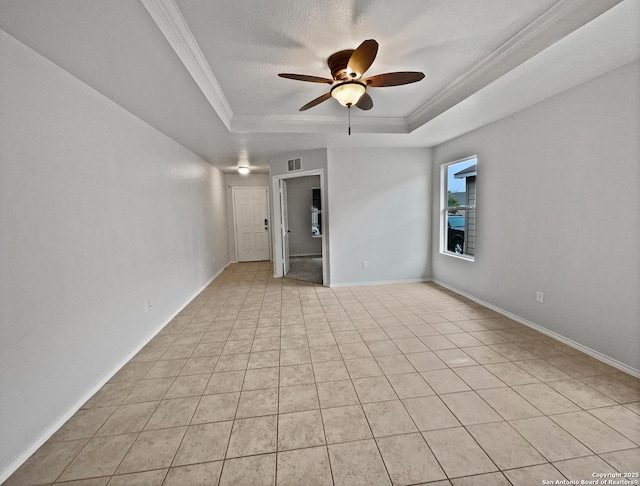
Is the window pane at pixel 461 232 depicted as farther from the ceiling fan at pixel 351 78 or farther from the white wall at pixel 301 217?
the white wall at pixel 301 217

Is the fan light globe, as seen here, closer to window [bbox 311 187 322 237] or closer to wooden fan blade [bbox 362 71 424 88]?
wooden fan blade [bbox 362 71 424 88]

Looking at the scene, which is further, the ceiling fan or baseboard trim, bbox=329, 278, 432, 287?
baseboard trim, bbox=329, 278, 432, 287

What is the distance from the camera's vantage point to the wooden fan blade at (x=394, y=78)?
2013 mm

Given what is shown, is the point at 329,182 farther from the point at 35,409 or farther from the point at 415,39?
the point at 35,409

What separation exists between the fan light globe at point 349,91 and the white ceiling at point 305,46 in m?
0.25

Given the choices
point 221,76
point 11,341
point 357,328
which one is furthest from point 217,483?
point 221,76

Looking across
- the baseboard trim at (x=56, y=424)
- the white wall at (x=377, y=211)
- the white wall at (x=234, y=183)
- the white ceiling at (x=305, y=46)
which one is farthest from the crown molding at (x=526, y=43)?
the white wall at (x=234, y=183)

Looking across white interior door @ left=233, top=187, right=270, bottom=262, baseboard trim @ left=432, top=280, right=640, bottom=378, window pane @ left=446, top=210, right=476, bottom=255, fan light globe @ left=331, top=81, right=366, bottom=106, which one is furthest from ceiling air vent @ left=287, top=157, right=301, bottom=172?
baseboard trim @ left=432, top=280, right=640, bottom=378

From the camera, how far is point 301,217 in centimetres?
802

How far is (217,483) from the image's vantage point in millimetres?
1331

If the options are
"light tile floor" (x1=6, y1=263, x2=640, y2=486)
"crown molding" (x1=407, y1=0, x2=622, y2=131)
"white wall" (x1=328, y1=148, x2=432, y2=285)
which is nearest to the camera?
"light tile floor" (x1=6, y1=263, x2=640, y2=486)

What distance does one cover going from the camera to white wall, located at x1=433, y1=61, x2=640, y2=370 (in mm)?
2102

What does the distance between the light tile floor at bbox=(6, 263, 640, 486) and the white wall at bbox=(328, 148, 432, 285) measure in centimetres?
180

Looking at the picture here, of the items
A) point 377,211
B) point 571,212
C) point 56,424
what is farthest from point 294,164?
point 56,424
